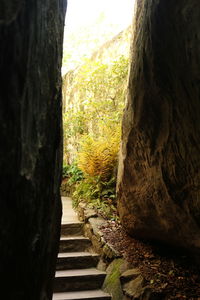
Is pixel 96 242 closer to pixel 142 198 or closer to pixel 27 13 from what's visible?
pixel 142 198

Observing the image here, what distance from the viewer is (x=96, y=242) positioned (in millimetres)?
5508

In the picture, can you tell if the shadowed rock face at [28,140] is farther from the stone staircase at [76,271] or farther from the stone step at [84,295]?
the stone staircase at [76,271]

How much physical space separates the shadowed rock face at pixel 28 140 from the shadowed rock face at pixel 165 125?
101cm

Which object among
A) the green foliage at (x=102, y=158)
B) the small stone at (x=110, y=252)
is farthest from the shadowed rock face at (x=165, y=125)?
the green foliage at (x=102, y=158)

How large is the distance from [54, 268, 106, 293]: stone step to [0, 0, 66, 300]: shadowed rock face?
2426mm

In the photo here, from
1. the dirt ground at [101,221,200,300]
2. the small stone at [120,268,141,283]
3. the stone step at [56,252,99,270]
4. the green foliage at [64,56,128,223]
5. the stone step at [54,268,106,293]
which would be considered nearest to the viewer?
the dirt ground at [101,221,200,300]

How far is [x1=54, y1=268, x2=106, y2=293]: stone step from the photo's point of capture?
4869mm

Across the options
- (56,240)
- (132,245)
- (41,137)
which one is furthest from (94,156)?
(41,137)

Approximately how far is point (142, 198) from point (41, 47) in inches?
106

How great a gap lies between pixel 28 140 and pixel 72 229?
4.50 metres

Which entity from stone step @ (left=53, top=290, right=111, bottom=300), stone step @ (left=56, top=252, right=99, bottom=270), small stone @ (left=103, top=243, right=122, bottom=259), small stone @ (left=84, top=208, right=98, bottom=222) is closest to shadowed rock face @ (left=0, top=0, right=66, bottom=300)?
stone step @ (left=53, top=290, right=111, bottom=300)

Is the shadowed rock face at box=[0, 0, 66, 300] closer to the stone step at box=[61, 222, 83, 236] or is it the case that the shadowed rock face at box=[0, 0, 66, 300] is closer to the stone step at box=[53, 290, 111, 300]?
the stone step at box=[53, 290, 111, 300]

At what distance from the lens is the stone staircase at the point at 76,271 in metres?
4.72

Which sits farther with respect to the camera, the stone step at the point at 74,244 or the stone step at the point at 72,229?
the stone step at the point at 72,229
